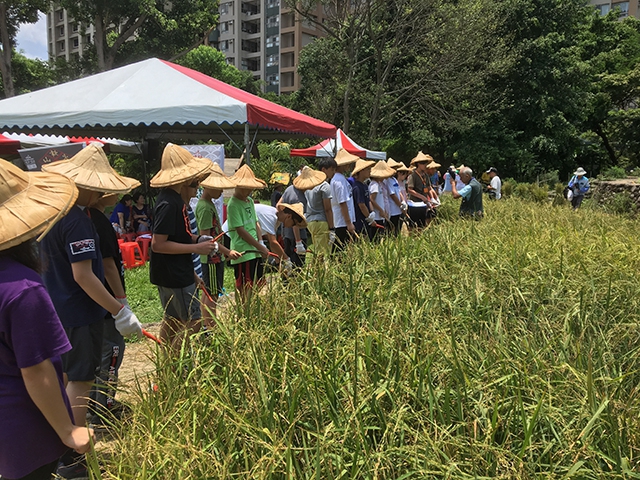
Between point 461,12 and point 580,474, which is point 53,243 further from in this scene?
point 461,12

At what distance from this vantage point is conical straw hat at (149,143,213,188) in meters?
3.18

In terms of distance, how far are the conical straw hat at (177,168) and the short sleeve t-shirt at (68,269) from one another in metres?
0.74

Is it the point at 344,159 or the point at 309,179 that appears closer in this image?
the point at 309,179

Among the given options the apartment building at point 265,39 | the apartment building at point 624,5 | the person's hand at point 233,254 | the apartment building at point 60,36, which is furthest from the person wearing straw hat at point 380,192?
the apartment building at point 60,36

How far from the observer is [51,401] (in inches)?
57.1

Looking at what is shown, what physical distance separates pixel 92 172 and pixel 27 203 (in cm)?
145

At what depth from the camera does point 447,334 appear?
238 cm

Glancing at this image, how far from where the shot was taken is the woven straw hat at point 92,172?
2.66 m

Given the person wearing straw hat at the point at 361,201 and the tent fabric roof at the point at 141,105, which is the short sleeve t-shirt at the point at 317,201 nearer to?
the person wearing straw hat at the point at 361,201

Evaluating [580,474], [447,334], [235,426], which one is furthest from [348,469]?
[447,334]

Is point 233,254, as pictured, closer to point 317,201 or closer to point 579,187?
point 317,201

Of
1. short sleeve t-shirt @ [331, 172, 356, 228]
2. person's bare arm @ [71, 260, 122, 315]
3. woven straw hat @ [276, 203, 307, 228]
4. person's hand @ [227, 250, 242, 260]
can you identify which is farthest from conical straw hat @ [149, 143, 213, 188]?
short sleeve t-shirt @ [331, 172, 356, 228]

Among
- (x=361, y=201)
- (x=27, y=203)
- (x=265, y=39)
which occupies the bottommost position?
(x=361, y=201)

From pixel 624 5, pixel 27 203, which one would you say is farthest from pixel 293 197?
pixel 624 5
